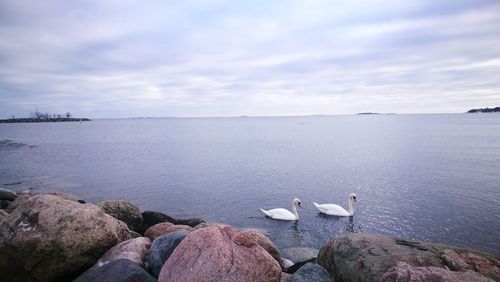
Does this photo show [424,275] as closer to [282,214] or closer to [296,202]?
[282,214]

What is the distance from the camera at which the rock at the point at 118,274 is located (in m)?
7.05

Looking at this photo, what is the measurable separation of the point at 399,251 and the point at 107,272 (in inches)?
239

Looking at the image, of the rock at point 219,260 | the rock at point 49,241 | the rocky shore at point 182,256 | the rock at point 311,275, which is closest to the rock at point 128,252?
the rocky shore at point 182,256

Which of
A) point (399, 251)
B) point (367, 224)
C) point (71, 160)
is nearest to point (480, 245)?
point (367, 224)

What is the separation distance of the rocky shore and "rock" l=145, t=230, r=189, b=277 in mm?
24

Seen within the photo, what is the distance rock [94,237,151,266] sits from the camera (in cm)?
837

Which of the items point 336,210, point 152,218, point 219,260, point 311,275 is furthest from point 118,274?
point 336,210

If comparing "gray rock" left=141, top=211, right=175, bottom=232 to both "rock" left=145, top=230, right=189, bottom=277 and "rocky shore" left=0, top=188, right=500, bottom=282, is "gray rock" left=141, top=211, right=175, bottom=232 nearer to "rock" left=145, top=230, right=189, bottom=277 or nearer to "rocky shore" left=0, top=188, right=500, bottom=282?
"rocky shore" left=0, top=188, right=500, bottom=282

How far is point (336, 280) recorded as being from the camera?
7.77 metres

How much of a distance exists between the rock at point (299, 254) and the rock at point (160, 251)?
6.08 m

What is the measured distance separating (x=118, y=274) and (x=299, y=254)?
8512 mm

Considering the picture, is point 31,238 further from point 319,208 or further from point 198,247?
point 319,208

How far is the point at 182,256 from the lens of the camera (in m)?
6.81

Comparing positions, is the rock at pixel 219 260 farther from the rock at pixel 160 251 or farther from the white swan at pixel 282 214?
the white swan at pixel 282 214
